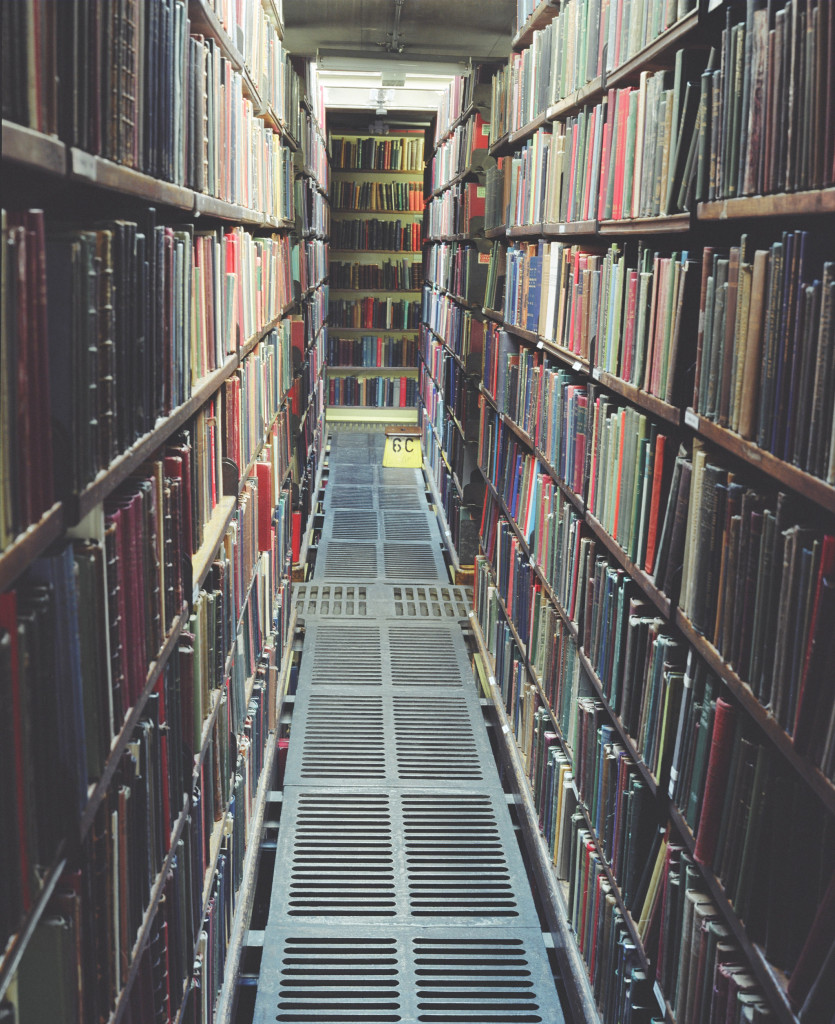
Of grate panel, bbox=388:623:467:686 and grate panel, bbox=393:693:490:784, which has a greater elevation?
grate panel, bbox=388:623:467:686

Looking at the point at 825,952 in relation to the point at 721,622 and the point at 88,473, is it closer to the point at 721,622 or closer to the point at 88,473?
the point at 721,622

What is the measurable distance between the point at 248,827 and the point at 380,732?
82 cm

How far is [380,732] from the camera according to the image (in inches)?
148

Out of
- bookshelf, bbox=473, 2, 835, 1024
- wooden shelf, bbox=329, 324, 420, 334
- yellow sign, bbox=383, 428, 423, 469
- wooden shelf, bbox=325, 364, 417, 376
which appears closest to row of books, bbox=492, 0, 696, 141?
bookshelf, bbox=473, 2, 835, 1024

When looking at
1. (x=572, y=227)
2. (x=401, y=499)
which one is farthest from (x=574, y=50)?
(x=401, y=499)

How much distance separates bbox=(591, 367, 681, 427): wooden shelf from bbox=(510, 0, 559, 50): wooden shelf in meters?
1.52

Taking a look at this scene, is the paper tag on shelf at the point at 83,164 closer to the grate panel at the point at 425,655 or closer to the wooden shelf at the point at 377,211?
the grate panel at the point at 425,655

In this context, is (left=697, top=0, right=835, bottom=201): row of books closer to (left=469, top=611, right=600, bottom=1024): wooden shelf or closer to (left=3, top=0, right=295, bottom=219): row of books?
(left=3, top=0, right=295, bottom=219): row of books

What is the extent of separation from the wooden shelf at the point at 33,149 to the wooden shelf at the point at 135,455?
0.35 metres

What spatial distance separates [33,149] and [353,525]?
5483 mm

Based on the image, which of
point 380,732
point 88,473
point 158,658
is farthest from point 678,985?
point 380,732

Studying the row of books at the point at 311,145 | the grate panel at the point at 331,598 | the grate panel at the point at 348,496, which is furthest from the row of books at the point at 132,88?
the grate panel at the point at 348,496

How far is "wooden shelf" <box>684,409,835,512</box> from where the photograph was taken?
1258 millimetres

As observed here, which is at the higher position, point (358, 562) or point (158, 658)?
point (158, 658)
